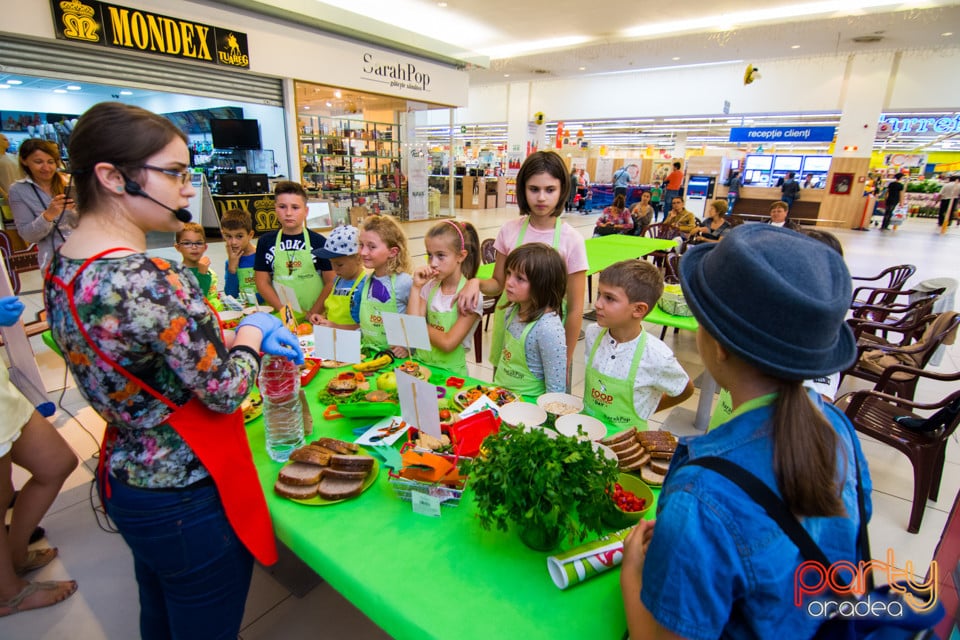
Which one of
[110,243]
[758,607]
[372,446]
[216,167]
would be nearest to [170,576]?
[372,446]

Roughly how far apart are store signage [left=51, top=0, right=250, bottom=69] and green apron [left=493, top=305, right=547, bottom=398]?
725 centimetres

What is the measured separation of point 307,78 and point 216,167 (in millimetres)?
3765

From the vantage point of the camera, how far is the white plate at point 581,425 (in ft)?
4.82

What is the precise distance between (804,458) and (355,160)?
11.6m

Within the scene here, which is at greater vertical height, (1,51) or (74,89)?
(74,89)

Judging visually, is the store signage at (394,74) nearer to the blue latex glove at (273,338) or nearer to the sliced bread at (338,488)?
the blue latex glove at (273,338)

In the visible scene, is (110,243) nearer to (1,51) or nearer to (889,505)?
(889,505)

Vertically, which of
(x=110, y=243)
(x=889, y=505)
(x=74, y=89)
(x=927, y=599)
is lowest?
(x=889, y=505)

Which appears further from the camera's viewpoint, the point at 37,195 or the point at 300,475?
the point at 37,195

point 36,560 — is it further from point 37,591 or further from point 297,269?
point 297,269

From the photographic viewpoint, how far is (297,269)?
296 centimetres

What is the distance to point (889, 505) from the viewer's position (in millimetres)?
2652

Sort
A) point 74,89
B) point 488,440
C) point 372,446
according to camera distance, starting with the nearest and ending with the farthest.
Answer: point 488,440 < point 372,446 < point 74,89

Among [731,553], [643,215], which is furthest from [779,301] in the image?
[643,215]
